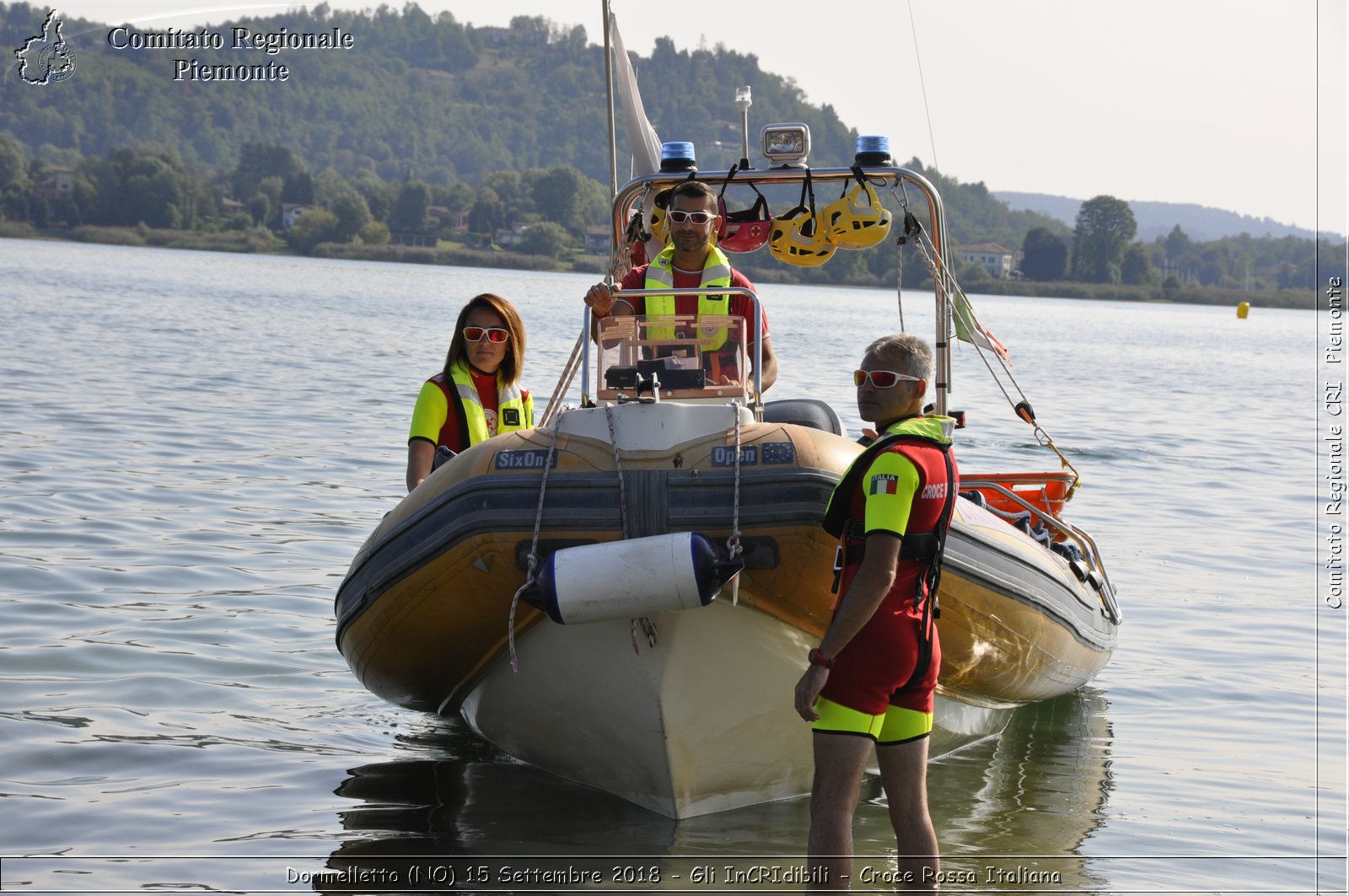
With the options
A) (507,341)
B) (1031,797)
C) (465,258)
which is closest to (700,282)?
(507,341)

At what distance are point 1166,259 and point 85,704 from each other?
95410 millimetres

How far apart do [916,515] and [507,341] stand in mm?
1964

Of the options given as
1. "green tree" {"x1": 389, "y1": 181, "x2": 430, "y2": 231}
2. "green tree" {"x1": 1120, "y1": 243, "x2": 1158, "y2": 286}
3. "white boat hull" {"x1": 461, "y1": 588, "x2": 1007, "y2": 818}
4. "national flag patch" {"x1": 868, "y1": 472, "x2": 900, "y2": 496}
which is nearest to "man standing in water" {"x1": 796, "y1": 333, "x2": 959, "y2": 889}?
"national flag patch" {"x1": 868, "y1": 472, "x2": 900, "y2": 496}

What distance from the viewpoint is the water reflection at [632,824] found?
456 cm

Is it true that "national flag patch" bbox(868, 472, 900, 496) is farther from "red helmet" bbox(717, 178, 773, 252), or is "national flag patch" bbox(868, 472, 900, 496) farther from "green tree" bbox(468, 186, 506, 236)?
"green tree" bbox(468, 186, 506, 236)

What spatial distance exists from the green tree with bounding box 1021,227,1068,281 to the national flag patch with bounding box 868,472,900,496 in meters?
71.0

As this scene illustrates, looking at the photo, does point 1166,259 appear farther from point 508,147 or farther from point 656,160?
point 656,160

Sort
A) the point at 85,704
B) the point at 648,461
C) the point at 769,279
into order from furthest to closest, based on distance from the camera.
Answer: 1. the point at 769,279
2. the point at 85,704
3. the point at 648,461

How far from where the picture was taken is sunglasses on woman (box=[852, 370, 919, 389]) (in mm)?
3646

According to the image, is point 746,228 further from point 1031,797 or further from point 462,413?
point 1031,797

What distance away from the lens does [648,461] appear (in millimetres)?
4168

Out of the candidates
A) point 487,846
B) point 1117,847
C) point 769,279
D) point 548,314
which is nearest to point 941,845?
point 1117,847

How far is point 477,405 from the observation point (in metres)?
5.05

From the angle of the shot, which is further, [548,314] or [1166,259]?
[1166,259]
